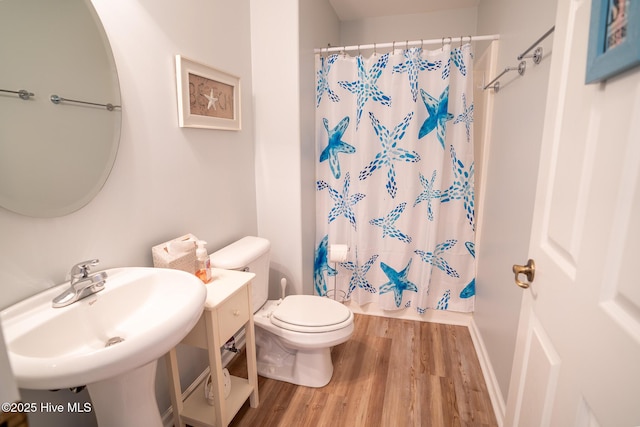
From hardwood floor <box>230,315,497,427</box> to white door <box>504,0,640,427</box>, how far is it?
34.2 inches

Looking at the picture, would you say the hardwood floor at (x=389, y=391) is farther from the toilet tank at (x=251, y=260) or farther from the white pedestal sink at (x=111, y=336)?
the white pedestal sink at (x=111, y=336)

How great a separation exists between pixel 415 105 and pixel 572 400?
1879mm

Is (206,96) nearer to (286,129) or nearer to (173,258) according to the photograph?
(286,129)

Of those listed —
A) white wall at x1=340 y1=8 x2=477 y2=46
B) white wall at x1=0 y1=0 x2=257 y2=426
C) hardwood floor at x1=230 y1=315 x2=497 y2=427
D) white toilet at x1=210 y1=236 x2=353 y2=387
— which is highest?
white wall at x1=340 y1=8 x2=477 y2=46

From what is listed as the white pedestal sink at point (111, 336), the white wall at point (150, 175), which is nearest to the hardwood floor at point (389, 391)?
the white wall at point (150, 175)

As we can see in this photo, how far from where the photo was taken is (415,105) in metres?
2.17

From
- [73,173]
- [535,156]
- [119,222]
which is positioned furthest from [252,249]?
[535,156]

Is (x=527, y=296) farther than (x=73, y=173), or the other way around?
(x=73, y=173)

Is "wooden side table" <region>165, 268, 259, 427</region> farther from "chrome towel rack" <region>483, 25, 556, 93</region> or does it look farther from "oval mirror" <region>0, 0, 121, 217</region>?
"chrome towel rack" <region>483, 25, 556, 93</region>

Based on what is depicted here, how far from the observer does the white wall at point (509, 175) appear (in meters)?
1.39

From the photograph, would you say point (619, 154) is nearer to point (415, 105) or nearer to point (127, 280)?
point (127, 280)

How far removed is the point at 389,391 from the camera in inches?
70.7

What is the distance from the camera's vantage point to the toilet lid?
1694 mm

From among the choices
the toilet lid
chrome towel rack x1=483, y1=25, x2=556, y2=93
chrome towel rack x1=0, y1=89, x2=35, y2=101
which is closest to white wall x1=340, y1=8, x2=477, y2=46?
chrome towel rack x1=483, y1=25, x2=556, y2=93
